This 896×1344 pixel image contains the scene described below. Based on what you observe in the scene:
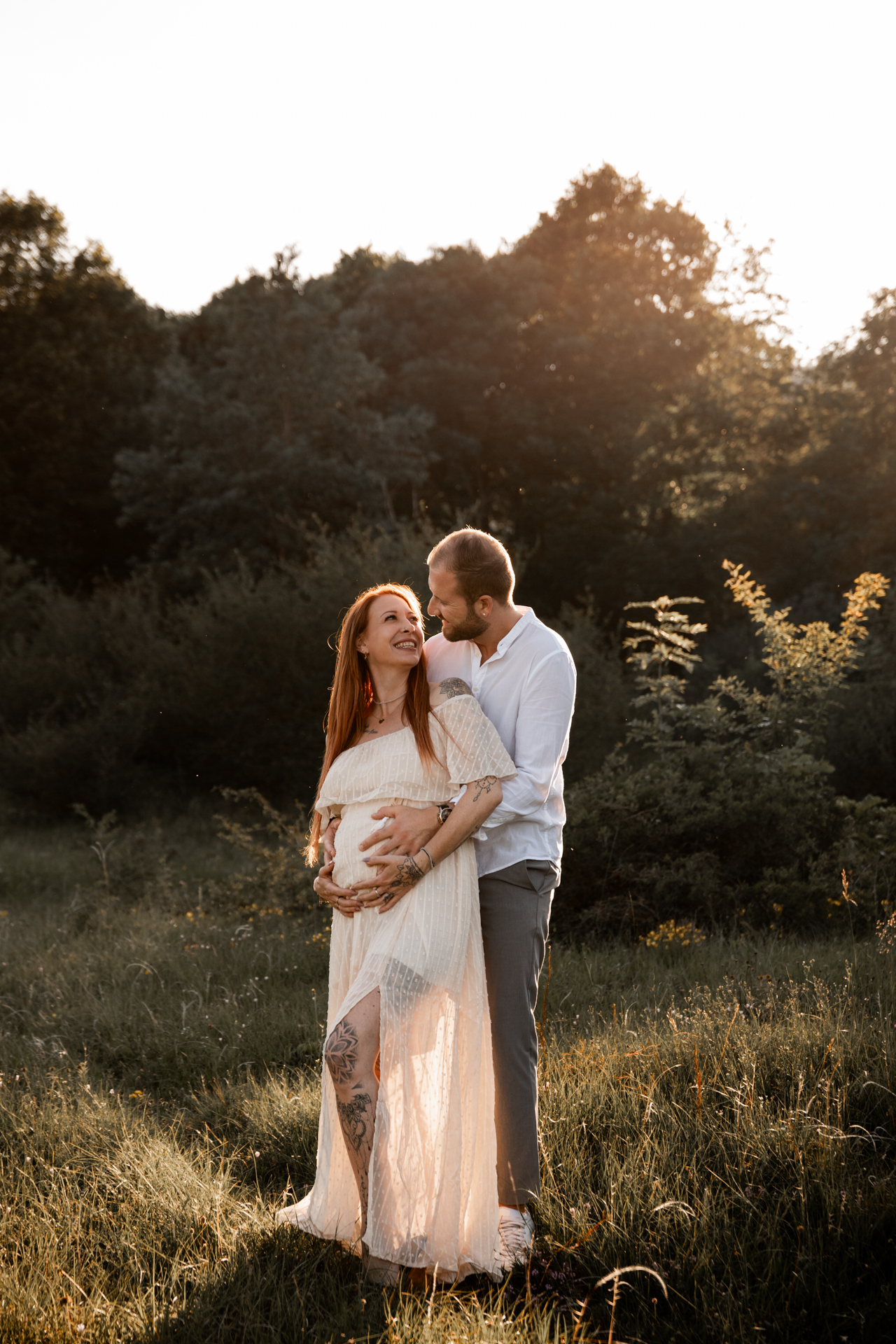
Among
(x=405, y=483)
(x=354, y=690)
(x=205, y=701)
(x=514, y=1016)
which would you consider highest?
(x=405, y=483)

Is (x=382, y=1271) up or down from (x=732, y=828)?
down

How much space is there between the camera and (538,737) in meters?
3.24

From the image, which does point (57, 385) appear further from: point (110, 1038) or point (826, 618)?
point (110, 1038)

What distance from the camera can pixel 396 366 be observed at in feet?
88.0

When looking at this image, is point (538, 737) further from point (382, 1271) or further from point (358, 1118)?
point (382, 1271)

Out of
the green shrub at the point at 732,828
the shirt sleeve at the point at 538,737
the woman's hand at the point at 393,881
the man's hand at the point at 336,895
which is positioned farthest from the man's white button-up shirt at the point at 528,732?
the green shrub at the point at 732,828

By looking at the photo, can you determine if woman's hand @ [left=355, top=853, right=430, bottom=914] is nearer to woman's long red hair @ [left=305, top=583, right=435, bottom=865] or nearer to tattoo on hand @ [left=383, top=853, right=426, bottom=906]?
tattoo on hand @ [left=383, top=853, right=426, bottom=906]

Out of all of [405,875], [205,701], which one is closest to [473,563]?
[405,875]

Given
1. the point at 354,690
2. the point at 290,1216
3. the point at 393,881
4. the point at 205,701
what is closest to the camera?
the point at 393,881

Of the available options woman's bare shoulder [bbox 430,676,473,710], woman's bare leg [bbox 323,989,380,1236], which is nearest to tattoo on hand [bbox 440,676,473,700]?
woman's bare shoulder [bbox 430,676,473,710]

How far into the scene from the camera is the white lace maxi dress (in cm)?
290

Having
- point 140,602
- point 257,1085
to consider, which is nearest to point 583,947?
point 257,1085

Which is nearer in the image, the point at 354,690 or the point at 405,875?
the point at 405,875

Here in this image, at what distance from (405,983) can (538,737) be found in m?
0.82
